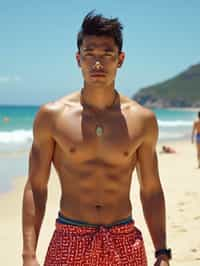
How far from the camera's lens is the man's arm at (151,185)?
2.46 m

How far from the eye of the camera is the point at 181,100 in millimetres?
141000

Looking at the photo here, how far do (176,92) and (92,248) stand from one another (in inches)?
5947

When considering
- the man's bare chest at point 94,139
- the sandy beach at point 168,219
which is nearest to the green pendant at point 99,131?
the man's bare chest at point 94,139

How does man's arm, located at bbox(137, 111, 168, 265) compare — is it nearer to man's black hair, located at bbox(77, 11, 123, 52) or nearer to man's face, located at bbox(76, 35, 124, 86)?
man's face, located at bbox(76, 35, 124, 86)

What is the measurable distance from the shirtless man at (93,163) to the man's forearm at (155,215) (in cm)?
3

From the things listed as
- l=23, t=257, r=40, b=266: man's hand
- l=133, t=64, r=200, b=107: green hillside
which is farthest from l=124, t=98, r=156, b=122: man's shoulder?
l=133, t=64, r=200, b=107: green hillside

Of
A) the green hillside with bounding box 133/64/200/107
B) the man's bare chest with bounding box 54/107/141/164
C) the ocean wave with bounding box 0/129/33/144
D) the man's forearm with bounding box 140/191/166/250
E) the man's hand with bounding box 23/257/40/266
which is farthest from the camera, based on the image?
the green hillside with bounding box 133/64/200/107

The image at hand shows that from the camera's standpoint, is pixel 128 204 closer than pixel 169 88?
Yes

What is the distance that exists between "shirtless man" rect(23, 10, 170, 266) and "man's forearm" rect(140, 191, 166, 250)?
0.09ft

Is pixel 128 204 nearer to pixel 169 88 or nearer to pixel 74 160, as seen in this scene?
pixel 74 160

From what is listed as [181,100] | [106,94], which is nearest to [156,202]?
[106,94]

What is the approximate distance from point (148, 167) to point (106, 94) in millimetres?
399

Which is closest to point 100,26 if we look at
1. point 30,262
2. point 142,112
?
point 142,112

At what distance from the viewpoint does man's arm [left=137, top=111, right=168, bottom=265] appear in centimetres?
246
